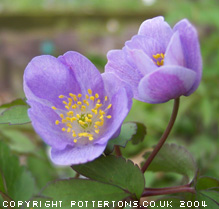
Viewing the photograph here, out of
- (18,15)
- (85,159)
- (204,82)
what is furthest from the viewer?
(18,15)

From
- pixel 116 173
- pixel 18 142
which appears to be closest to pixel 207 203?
pixel 116 173

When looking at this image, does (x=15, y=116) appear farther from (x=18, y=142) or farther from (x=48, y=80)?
(x=18, y=142)

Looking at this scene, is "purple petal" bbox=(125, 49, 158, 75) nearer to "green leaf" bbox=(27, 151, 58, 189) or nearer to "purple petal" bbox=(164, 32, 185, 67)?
"purple petal" bbox=(164, 32, 185, 67)

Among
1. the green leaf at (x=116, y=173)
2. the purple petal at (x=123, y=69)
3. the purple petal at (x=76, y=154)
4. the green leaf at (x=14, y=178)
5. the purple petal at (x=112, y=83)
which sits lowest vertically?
the green leaf at (x=14, y=178)

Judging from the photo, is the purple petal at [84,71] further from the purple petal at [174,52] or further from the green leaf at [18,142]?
the green leaf at [18,142]

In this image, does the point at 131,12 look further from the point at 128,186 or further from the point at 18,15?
the point at 128,186

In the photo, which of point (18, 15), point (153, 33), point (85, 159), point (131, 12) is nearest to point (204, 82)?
point (153, 33)

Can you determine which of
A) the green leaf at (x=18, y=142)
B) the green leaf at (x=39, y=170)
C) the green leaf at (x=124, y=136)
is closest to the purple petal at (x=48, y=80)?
the green leaf at (x=124, y=136)
